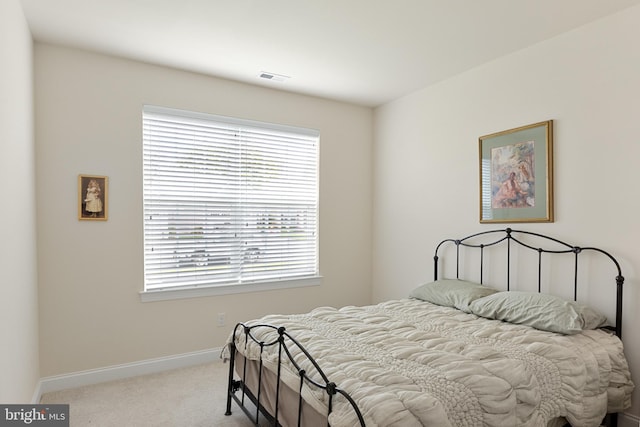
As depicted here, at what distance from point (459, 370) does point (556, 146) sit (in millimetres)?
1958

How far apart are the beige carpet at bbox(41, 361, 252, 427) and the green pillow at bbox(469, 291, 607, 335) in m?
1.86

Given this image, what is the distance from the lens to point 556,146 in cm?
284

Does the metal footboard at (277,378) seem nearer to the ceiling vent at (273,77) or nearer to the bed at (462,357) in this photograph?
the bed at (462,357)

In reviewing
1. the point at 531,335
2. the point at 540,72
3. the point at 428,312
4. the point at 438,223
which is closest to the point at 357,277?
the point at 438,223

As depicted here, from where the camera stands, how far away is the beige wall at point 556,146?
8.07ft

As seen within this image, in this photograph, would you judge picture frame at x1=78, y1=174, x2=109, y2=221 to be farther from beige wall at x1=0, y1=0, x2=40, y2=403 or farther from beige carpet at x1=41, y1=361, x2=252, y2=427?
beige carpet at x1=41, y1=361, x2=252, y2=427

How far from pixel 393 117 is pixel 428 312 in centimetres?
231

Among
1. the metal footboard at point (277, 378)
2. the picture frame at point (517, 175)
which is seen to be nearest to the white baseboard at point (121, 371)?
the metal footboard at point (277, 378)

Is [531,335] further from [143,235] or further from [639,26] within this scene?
[143,235]

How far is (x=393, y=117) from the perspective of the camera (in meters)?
4.34

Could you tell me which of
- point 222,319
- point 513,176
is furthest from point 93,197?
point 513,176

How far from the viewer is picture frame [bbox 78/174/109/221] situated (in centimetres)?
308

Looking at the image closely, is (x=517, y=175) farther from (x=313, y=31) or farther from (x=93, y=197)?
(x=93, y=197)

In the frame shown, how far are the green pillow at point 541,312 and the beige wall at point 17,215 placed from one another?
2.85m
